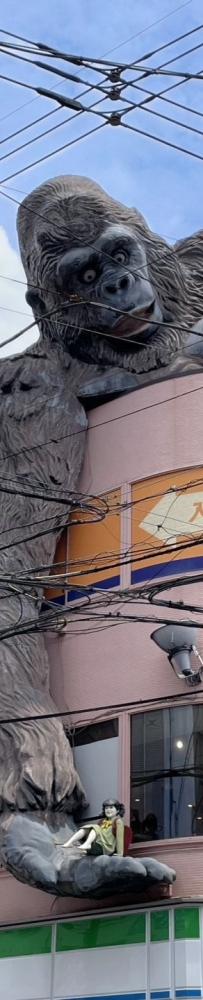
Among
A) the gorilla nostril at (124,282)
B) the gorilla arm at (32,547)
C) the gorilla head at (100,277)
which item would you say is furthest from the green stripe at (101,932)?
the gorilla nostril at (124,282)

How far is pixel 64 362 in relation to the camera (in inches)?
834

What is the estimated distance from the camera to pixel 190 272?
73.3ft

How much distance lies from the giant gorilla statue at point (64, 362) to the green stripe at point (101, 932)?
4.40ft

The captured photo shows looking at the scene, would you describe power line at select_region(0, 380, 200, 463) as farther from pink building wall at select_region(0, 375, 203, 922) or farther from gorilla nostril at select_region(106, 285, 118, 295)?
gorilla nostril at select_region(106, 285, 118, 295)

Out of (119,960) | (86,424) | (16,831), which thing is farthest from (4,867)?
(86,424)

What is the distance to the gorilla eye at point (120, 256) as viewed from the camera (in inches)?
815

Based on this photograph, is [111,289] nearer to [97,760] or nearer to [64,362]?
[64,362]

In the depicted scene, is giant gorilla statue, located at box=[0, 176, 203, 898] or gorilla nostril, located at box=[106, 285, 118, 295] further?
gorilla nostril, located at box=[106, 285, 118, 295]

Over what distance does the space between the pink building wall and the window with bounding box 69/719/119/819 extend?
188 mm

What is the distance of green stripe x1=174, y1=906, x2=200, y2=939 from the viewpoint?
15495 millimetres

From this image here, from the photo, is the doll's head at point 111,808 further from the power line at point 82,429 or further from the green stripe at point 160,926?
the power line at point 82,429

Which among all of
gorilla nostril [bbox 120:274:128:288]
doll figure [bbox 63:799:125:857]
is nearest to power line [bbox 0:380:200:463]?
gorilla nostril [bbox 120:274:128:288]

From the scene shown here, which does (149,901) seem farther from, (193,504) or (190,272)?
(190,272)

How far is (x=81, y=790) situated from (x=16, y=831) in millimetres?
1413
